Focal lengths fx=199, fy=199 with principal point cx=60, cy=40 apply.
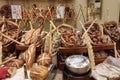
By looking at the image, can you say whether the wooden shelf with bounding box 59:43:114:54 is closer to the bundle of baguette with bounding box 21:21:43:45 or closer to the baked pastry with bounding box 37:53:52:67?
the baked pastry with bounding box 37:53:52:67

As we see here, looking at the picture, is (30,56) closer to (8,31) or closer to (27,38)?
(27,38)

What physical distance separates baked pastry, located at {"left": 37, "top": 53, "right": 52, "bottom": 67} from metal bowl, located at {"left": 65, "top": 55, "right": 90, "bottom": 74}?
18cm

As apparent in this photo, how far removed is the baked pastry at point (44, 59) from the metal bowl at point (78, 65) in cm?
18

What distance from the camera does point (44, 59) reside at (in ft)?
5.01

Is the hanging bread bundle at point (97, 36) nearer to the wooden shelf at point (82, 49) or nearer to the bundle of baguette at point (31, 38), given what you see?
the wooden shelf at point (82, 49)

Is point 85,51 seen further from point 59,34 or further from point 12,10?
point 12,10

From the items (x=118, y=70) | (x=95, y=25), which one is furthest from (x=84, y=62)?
(x=95, y=25)

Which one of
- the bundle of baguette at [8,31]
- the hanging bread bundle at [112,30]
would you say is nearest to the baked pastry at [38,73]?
the bundle of baguette at [8,31]

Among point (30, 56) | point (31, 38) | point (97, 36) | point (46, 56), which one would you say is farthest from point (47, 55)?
point (97, 36)

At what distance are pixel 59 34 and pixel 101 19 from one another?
6.25 ft

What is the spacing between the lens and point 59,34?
169cm

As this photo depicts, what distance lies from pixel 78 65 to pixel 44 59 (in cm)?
30

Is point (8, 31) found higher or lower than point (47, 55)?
higher

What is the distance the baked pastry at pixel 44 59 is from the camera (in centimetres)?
152
